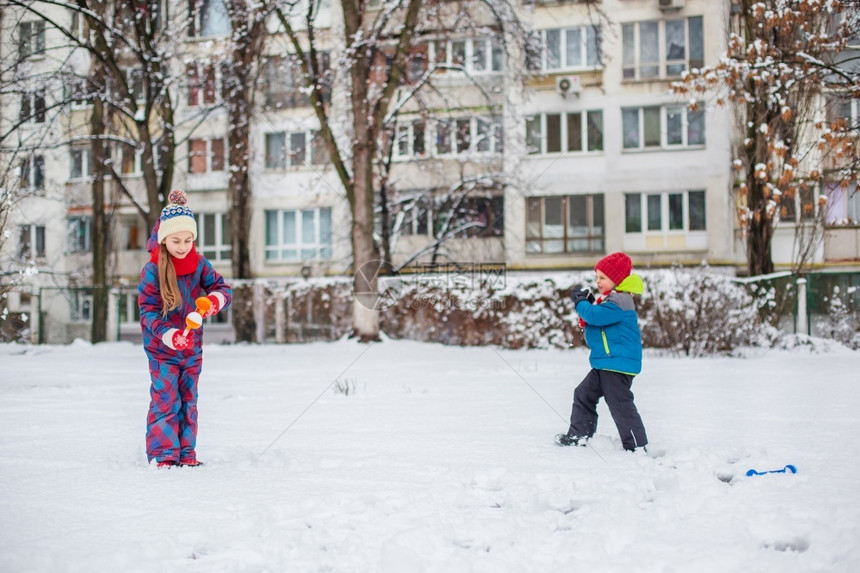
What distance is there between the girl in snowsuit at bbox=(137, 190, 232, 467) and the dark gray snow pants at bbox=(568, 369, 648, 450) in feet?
8.38

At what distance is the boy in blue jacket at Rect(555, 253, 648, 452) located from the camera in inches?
218

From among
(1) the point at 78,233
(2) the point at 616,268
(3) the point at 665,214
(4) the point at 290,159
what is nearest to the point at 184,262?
(2) the point at 616,268

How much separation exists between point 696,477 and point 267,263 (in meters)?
31.5

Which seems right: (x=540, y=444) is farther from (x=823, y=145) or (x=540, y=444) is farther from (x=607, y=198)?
(x=607, y=198)

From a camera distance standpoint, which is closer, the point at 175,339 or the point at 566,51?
the point at 175,339

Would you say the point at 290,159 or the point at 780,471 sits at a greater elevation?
the point at 290,159

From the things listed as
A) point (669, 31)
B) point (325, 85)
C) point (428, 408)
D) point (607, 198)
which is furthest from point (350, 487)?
point (669, 31)

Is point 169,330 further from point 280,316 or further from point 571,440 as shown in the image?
point 280,316

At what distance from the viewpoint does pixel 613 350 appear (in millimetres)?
5672

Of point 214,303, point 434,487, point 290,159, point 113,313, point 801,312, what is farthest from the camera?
point 290,159

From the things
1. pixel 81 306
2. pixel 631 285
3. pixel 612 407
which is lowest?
pixel 612 407

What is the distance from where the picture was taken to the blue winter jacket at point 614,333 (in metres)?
5.64

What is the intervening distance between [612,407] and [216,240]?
32.1 meters

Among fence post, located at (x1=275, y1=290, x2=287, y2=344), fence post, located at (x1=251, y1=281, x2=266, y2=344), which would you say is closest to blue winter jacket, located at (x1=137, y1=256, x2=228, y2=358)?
fence post, located at (x1=275, y1=290, x2=287, y2=344)
